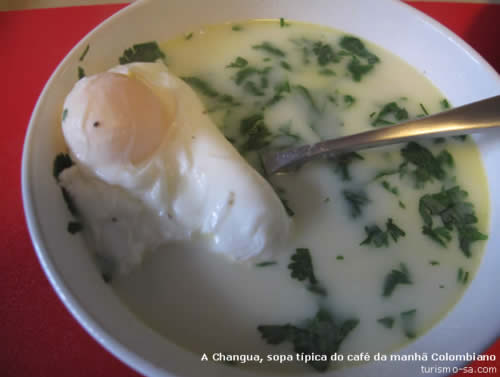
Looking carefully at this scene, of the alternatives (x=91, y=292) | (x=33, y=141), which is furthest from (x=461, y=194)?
(x=33, y=141)

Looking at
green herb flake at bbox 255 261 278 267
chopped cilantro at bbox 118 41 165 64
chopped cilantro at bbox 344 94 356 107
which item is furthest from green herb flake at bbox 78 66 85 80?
chopped cilantro at bbox 344 94 356 107

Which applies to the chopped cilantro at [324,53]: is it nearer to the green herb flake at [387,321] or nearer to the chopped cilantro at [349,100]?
the chopped cilantro at [349,100]

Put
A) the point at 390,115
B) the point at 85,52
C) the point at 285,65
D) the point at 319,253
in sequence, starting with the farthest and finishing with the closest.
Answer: the point at 285,65 → the point at 390,115 → the point at 85,52 → the point at 319,253

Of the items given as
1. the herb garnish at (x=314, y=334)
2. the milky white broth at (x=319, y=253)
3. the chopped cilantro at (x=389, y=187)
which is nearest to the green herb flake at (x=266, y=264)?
the milky white broth at (x=319, y=253)

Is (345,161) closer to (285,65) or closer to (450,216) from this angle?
(450,216)

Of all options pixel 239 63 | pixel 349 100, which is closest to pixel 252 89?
pixel 239 63

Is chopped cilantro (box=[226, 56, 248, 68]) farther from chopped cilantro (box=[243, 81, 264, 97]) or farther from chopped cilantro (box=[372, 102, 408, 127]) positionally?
chopped cilantro (box=[372, 102, 408, 127])
